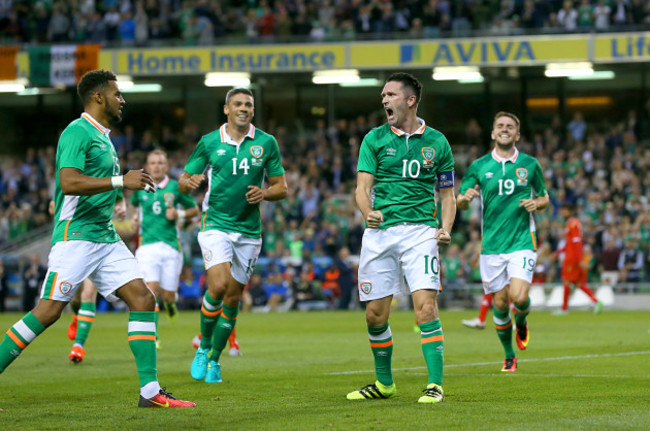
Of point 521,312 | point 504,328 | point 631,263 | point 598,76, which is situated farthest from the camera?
point 598,76

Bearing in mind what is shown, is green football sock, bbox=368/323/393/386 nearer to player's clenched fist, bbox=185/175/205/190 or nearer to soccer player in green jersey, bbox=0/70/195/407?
soccer player in green jersey, bbox=0/70/195/407

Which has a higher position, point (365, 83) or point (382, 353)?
point (365, 83)

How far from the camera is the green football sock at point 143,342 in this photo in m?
8.05

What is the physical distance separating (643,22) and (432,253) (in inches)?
1063

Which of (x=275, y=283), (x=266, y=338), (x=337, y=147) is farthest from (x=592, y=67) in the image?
(x=266, y=338)

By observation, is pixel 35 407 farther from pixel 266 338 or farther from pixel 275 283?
pixel 275 283

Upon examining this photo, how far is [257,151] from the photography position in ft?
35.5

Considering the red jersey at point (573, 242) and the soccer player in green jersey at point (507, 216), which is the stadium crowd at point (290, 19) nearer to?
the red jersey at point (573, 242)

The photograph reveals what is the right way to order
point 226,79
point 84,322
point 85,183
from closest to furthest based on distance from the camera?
point 85,183
point 84,322
point 226,79

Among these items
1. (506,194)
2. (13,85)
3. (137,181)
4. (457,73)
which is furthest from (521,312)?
(13,85)

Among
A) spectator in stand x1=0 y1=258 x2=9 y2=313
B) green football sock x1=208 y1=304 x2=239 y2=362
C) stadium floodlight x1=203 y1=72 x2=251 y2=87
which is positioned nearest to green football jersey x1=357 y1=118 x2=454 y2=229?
green football sock x1=208 y1=304 x2=239 y2=362

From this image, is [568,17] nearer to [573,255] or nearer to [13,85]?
[573,255]

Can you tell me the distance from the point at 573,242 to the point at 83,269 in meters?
17.0

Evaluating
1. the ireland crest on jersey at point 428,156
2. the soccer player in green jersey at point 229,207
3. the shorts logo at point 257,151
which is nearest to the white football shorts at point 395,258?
the ireland crest on jersey at point 428,156
